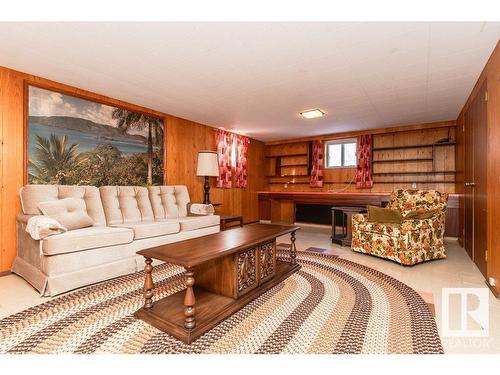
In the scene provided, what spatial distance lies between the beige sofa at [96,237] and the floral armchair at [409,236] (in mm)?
2279

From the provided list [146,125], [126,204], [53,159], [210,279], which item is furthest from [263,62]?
[53,159]

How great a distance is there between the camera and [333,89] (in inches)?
131

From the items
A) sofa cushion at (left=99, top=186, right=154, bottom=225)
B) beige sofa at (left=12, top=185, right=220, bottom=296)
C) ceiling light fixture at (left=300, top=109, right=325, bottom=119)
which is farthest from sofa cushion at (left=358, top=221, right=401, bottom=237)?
sofa cushion at (left=99, top=186, right=154, bottom=225)

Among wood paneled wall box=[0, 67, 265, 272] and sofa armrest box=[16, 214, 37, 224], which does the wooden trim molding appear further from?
sofa armrest box=[16, 214, 37, 224]

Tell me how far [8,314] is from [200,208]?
249 centimetres

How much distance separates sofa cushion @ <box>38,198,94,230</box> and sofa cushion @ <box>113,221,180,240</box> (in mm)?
342

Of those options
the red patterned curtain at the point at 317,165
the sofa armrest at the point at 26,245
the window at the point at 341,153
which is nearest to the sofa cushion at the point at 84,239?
the sofa armrest at the point at 26,245

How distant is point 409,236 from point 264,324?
2.32 metres

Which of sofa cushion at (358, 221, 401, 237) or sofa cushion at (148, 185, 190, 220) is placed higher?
sofa cushion at (148, 185, 190, 220)

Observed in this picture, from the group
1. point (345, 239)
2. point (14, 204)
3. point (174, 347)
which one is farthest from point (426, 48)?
point (14, 204)

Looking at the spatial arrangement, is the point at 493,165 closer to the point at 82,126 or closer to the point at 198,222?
the point at 198,222

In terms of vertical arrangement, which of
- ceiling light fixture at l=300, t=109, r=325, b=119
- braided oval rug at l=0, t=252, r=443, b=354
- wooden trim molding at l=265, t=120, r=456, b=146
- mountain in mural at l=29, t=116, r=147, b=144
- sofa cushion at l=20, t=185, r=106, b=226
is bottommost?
braided oval rug at l=0, t=252, r=443, b=354

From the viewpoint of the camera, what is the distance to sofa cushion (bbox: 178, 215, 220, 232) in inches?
138

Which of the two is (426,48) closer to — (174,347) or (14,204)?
(174,347)
